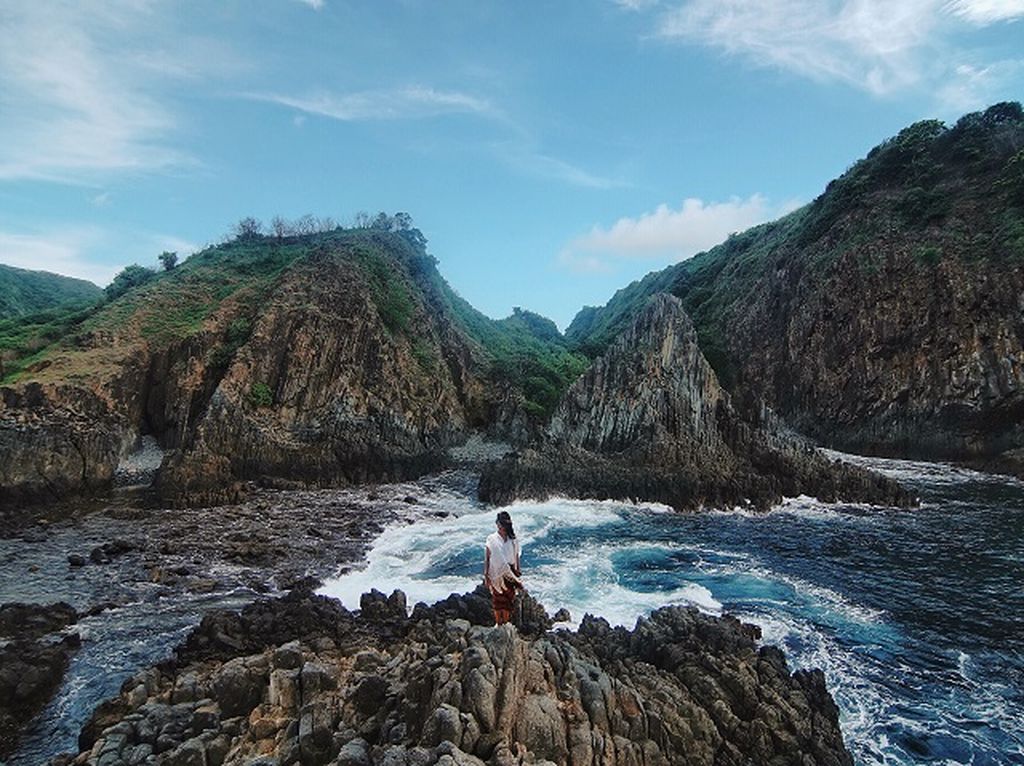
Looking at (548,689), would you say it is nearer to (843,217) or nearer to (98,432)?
(98,432)

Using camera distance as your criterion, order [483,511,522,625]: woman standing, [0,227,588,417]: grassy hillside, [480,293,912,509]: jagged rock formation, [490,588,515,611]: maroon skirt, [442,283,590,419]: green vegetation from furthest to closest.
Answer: [442,283,590,419]: green vegetation < [0,227,588,417]: grassy hillside < [480,293,912,509]: jagged rock formation < [490,588,515,611]: maroon skirt < [483,511,522,625]: woman standing

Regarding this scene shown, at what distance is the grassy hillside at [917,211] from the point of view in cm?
5694

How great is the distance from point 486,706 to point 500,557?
2552 millimetres

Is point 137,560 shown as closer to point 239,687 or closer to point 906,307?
point 239,687

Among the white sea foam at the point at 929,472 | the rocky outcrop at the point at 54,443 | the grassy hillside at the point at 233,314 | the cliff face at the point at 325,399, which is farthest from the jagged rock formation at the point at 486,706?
the grassy hillside at the point at 233,314

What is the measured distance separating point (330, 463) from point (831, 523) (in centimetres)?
3214

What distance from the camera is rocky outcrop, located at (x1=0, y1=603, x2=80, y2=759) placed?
50.1 ft

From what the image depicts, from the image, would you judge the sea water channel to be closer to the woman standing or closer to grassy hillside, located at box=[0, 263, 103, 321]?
the woman standing

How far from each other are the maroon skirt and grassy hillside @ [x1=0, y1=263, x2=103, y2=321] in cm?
9288

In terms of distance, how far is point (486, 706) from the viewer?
398 inches

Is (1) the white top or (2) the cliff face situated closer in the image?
(1) the white top

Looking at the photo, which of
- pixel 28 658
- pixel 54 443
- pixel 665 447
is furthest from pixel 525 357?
pixel 28 658

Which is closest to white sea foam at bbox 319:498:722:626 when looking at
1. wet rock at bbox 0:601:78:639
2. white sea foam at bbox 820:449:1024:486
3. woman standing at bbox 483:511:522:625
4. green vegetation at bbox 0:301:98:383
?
wet rock at bbox 0:601:78:639

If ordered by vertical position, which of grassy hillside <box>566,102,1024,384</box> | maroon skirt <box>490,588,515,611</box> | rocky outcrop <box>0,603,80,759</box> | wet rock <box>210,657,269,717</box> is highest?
grassy hillside <box>566,102,1024,384</box>
